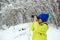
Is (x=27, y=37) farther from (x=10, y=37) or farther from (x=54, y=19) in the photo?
(x=54, y=19)

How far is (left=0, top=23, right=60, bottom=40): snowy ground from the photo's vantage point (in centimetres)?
752

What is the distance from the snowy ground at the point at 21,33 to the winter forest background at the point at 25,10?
0.36 m

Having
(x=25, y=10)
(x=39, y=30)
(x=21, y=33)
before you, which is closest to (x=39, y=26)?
(x=39, y=30)

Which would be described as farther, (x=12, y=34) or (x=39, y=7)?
(x=39, y=7)

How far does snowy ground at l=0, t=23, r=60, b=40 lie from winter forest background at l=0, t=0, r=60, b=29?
0.36m

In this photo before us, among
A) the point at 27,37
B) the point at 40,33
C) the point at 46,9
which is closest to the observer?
the point at 40,33

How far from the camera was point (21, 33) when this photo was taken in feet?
25.7

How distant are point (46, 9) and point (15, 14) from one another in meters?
1.08

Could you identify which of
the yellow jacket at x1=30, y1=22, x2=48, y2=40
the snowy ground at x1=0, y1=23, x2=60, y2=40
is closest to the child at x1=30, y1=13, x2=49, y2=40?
the yellow jacket at x1=30, y1=22, x2=48, y2=40

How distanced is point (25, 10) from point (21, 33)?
1.12 meters

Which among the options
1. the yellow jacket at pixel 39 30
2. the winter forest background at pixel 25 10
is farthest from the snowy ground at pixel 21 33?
the yellow jacket at pixel 39 30

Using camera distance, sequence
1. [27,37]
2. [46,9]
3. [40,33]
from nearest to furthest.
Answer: [40,33] → [27,37] → [46,9]

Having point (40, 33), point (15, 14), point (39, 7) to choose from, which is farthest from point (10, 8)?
point (40, 33)

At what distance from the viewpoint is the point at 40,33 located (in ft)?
17.9
